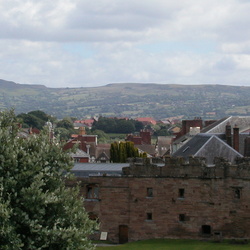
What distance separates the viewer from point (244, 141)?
70.8m

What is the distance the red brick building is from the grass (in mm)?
945

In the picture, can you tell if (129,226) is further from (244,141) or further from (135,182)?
(244,141)

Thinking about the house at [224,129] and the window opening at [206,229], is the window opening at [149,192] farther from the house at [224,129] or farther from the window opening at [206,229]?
the house at [224,129]

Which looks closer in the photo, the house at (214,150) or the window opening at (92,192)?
the window opening at (92,192)

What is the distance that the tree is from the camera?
1284 inches

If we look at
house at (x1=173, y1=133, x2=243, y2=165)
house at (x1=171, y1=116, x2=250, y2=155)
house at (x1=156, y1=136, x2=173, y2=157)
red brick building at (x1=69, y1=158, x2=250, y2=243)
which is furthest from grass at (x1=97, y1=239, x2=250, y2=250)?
house at (x1=156, y1=136, x2=173, y2=157)

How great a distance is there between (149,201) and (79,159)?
55.2 m

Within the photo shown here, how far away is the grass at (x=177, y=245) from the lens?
47.6 metres

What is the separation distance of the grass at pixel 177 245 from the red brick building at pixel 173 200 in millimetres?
945

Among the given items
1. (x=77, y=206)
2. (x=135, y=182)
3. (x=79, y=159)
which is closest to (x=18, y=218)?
(x=77, y=206)

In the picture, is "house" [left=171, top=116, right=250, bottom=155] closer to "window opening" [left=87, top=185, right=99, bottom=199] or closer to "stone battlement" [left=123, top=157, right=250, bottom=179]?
"stone battlement" [left=123, top=157, right=250, bottom=179]

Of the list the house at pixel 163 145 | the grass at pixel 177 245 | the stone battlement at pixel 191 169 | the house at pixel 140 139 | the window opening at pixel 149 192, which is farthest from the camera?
the house at pixel 140 139

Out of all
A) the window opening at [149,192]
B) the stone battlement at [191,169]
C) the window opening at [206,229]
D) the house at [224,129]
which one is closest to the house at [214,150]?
the stone battlement at [191,169]

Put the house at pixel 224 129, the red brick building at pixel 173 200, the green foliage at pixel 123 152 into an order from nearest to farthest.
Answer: the red brick building at pixel 173 200
the house at pixel 224 129
the green foliage at pixel 123 152
